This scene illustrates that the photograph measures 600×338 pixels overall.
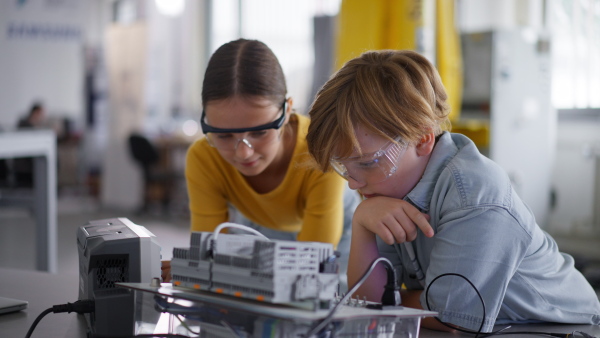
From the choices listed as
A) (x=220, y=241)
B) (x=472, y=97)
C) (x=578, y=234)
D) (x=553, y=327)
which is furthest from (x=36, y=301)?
(x=578, y=234)

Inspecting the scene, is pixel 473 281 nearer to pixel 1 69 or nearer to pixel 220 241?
pixel 220 241

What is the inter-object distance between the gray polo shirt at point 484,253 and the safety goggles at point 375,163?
0.06m

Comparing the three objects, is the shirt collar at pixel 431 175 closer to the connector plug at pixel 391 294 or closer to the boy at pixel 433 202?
the boy at pixel 433 202

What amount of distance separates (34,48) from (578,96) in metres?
6.59

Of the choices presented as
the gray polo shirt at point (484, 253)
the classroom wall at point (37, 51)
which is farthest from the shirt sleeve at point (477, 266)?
the classroom wall at point (37, 51)

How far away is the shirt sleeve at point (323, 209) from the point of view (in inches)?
66.7

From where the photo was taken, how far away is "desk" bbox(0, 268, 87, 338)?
3.36 feet

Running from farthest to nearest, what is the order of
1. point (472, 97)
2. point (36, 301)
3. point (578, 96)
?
point (578, 96) → point (472, 97) → point (36, 301)

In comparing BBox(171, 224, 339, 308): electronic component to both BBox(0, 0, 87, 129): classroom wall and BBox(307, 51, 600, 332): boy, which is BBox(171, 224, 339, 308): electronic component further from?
BBox(0, 0, 87, 129): classroom wall

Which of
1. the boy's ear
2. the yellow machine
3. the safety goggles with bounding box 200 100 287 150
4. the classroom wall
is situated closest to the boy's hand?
the boy's ear

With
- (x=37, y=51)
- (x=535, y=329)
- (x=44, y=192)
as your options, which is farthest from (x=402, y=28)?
(x=37, y=51)

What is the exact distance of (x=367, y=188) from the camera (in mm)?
1188

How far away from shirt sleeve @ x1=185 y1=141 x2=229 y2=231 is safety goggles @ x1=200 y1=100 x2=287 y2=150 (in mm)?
192

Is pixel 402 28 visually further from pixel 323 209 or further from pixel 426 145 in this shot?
pixel 426 145
